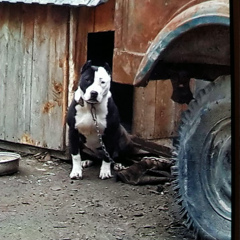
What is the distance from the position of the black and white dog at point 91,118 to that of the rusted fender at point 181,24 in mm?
1140

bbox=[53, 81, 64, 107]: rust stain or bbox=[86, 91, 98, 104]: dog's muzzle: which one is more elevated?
bbox=[53, 81, 64, 107]: rust stain

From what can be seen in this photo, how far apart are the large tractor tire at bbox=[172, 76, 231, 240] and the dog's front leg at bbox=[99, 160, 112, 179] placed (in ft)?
4.42

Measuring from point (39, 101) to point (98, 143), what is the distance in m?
0.63

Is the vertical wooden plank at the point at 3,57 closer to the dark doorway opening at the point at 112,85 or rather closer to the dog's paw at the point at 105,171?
the dark doorway opening at the point at 112,85

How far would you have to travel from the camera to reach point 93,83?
4035 millimetres

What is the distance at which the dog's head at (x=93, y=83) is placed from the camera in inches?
157

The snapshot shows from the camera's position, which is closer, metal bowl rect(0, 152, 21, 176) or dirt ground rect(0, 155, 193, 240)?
dirt ground rect(0, 155, 193, 240)

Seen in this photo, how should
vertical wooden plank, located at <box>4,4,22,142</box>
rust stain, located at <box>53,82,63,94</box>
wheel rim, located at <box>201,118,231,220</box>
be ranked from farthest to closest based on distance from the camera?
vertical wooden plank, located at <box>4,4,22,142</box> → rust stain, located at <box>53,82,63,94</box> → wheel rim, located at <box>201,118,231,220</box>

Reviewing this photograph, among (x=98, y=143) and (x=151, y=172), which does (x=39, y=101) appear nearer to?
(x=98, y=143)

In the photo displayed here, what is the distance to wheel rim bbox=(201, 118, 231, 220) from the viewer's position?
2543mm

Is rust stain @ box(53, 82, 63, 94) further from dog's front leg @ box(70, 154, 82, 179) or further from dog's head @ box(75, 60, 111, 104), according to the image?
dog's front leg @ box(70, 154, 82, 179)

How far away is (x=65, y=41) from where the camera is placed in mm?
4402

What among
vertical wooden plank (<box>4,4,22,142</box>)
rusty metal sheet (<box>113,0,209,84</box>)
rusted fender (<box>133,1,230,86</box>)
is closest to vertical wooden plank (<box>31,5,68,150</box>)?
vertical wooden plank (<box>4,4,22,142</box>)

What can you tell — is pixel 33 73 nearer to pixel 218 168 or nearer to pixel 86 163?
pixel 86 163
